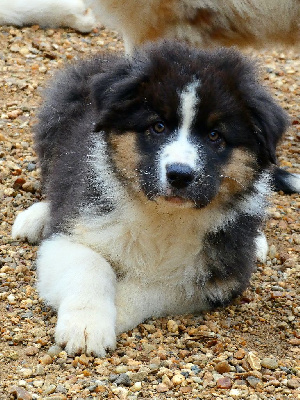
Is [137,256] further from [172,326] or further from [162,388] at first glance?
[162,388]

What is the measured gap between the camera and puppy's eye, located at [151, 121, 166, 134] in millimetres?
4129

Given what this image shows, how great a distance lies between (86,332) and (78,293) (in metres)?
0.25

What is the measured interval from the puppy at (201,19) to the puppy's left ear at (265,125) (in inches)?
77.3

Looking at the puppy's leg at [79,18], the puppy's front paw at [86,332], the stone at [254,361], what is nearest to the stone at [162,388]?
the puppy's front paw at [86,332]

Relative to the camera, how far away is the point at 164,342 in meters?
4.19

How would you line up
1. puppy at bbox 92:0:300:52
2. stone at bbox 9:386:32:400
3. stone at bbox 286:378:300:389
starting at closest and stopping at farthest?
stone at bbox 9:386:32:400, stone at bbox 286:378:300:389, puppy at bbox 92:0:300:52

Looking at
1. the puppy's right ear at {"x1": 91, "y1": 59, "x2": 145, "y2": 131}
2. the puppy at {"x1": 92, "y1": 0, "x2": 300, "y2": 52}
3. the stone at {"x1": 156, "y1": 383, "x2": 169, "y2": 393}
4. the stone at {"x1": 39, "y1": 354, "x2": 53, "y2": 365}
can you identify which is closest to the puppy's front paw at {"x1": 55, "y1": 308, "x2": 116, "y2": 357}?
the stone at {"x1": 39, "y1": 354, "x2": 53, "y2": 365}

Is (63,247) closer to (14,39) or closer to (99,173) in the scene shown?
(99,173)

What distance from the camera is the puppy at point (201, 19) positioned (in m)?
6.09

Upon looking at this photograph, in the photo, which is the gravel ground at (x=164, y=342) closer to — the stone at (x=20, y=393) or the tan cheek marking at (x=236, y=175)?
the stone at (x=20, y=393)

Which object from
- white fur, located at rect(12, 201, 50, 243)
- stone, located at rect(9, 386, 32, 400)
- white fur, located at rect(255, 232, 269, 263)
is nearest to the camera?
stone, located at rect(9, 386, 32, 400)

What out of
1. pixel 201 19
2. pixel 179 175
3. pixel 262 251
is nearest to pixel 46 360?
pixel 179 175

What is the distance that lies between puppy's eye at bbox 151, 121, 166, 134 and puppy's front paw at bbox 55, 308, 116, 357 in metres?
0.95

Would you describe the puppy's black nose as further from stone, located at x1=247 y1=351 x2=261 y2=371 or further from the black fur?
stone, located at x1=247 y1=351 x2=261 y2=371
